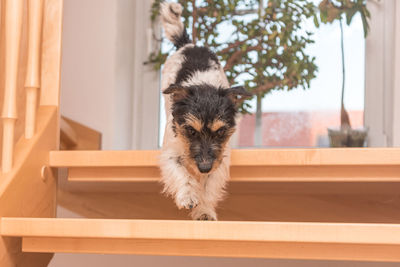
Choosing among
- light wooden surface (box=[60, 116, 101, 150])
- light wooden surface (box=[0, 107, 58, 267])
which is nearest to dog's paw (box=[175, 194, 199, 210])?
light wooden surface (box=[0, 107, 58, 267])

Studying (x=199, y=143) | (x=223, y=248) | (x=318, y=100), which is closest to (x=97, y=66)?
Result: (x=318, y=100)

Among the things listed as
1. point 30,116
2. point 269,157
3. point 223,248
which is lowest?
point 223,248

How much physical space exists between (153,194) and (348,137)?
1.12 metres

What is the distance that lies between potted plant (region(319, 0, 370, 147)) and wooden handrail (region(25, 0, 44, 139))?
1.57 meters

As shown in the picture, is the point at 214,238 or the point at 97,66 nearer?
the point at 214,238

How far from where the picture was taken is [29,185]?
4.63 ft

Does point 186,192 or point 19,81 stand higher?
point 19,81

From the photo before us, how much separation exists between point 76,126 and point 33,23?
1.12 m

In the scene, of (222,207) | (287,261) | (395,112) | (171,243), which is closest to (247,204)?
(222,207)

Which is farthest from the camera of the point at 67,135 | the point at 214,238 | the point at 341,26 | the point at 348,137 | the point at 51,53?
the point at 341,26

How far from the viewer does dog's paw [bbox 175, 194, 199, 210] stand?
133 cm

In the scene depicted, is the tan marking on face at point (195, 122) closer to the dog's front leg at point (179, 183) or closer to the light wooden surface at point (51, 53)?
the dog's front leg at point (179, 183)

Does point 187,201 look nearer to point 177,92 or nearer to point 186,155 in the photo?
point 186,155

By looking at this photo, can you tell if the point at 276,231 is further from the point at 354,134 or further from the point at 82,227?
the point at 354,134
